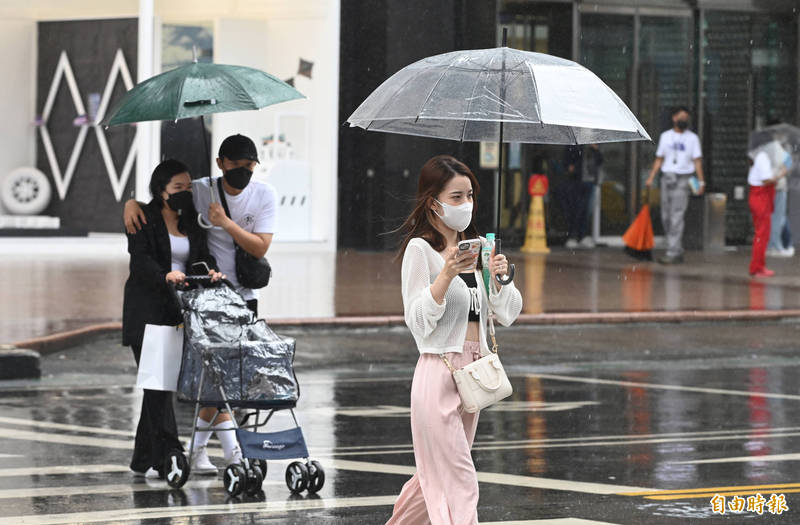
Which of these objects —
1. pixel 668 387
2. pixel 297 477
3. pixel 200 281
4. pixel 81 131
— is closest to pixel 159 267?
pixel 200 281

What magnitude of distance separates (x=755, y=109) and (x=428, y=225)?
24216 mm

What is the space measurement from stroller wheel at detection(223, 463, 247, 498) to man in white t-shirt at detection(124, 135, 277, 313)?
984mm

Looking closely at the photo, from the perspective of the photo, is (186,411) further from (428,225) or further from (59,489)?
(428,225)

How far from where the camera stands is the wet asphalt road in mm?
7531

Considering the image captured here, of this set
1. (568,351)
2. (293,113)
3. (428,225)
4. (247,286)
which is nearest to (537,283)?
(568,351)

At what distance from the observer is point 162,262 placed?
8.11 meters

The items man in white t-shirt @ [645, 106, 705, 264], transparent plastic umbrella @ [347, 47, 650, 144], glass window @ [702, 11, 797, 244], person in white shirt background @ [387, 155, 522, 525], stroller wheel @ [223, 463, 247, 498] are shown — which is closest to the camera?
person in white shirt background @ [387, 155, 522, 525]

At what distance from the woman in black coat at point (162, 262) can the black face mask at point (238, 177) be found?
236 mm

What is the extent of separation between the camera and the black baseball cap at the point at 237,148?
311 inches

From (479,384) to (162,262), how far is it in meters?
2.91

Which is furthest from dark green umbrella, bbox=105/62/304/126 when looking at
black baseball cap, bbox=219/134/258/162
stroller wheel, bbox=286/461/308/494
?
stroller wheel, bbox=286/461/308/494

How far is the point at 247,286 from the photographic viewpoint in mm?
8266

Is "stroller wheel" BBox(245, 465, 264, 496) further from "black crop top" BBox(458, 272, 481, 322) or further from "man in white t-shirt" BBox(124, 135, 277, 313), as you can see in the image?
"black crop top" BBox(458, 272, 481, 322)

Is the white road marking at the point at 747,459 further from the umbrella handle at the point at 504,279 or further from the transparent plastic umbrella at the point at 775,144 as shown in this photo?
the transparent plastic umbrella at the point at 775,144
